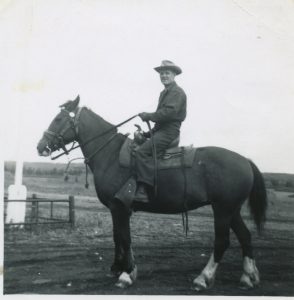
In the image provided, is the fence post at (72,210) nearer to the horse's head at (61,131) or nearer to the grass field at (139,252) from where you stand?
the grass field at (139,252)

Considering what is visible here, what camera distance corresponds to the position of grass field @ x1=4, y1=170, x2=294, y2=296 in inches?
215

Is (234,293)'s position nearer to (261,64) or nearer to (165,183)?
(165,183)

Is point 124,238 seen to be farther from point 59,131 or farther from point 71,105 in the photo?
point 71,105

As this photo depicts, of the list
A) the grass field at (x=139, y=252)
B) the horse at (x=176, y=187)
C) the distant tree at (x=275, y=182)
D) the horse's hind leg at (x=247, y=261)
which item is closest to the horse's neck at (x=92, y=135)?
the horse at (x=176, y=187)

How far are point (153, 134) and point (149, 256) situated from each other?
224cm

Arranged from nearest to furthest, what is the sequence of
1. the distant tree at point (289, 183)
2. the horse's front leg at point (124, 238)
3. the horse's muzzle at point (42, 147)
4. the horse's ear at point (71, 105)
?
the horse's front leg at point (124, 238)
the horse's muzzle at point (42, 147)
the horse's ear at point (71, 105)
the distant tree at point (289, 183)

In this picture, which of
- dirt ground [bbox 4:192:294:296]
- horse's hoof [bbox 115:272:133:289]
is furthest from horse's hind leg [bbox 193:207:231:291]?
horse's hoof [bbox 115:272:133:289]

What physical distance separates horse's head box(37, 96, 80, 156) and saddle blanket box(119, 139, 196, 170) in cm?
85

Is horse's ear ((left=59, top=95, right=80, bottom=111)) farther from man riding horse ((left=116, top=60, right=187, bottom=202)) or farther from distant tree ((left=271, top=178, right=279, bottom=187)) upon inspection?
distant tree ((left=271, top=178, right=279, bottom=187))

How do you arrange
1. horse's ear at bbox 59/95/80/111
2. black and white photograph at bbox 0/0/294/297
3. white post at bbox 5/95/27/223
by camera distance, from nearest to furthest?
black and white photograph at bbox 0/0/294/297 → horse's ear at bbox 59/95/80/111 → white post at bbox 5/95/27/223

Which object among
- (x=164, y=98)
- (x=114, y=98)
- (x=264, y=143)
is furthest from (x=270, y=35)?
(x=114, y=98)

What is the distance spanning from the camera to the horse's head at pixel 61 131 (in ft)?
18.4

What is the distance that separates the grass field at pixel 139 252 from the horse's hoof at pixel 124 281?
8 cm

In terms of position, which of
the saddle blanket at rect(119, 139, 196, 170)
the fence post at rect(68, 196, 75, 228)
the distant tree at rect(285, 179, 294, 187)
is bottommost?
the fence post at rect(68, 196, 75, 228)
